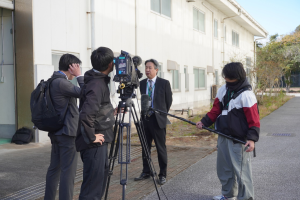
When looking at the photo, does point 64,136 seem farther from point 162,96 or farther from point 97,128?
point 162,96

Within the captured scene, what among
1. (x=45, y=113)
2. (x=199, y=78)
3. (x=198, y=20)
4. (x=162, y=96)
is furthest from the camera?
(x=199, y=78)

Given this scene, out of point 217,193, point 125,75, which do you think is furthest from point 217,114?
point 125,75

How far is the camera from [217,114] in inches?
182

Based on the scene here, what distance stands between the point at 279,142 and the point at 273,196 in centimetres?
467

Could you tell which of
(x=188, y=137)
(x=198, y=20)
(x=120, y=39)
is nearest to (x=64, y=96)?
(x=188, y=137)

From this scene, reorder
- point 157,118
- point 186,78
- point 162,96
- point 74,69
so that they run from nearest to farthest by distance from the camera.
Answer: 1. point 74,69
2. point 157,118
3. point 162,96
4. point 186,78

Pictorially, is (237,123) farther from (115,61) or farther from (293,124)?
(293,124)

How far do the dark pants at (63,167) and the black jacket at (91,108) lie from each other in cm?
46

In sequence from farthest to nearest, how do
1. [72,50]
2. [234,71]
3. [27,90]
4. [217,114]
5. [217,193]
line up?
[72,50]
[27,90]
[217,193]
[217,114]
[234,71]

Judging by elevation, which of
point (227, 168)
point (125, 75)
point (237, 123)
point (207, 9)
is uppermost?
point (207, 9)

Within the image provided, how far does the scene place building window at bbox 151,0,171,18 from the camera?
14435 millimetres

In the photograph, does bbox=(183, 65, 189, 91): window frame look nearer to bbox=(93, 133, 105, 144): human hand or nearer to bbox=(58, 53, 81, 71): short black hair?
bbox=(58, 53, 81, 71): short black hair

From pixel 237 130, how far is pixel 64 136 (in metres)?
2.01

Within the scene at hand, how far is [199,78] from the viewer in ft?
66.2
